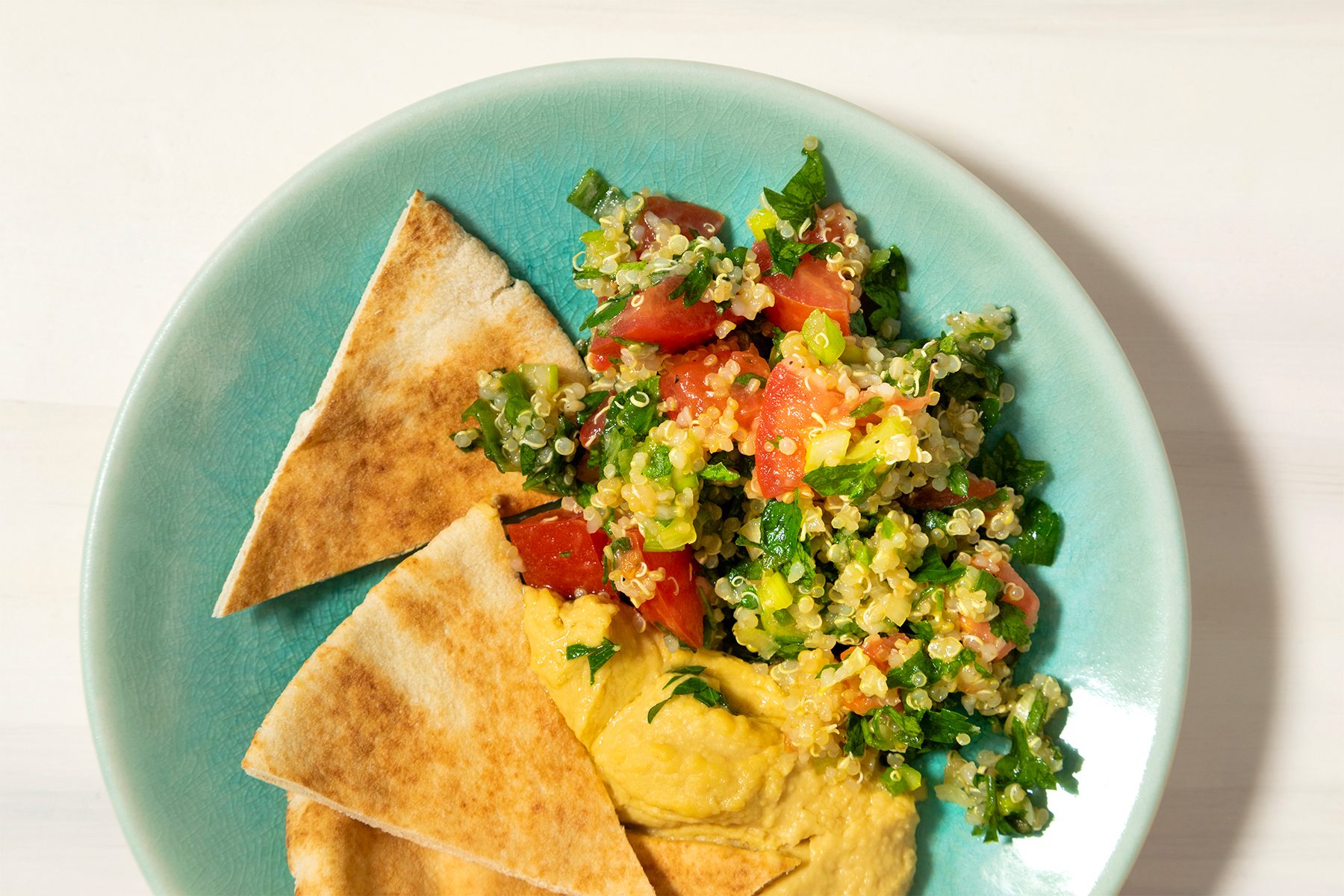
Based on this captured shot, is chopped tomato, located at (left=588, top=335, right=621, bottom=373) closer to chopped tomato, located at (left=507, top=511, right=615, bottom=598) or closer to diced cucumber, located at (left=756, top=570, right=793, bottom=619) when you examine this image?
chopped tomato, located at (left=507, top=511, right=615, bottom=598)

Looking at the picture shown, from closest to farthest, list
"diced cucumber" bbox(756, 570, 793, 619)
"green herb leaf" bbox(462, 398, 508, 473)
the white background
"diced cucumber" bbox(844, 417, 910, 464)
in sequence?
"diced cucumber" bbox(844, 417, 910, 464), "diced cucumber" bbox(756, 570, 793, 619), "green herb leaf" bbox(462, 398, 508, 473), the white background

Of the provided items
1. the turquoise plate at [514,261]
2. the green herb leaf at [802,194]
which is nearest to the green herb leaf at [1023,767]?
the turquoise plate at [514,261]

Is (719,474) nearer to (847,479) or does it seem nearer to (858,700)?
(847,479)

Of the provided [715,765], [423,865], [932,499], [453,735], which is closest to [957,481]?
[932,499]

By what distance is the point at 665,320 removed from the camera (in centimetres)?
187

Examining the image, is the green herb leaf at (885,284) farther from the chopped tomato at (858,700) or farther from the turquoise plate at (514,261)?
the chopped tomato at (858,700)

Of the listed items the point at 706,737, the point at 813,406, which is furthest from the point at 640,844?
the point at 813,406

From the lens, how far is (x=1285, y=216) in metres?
2.49

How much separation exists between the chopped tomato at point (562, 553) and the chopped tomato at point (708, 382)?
37cm

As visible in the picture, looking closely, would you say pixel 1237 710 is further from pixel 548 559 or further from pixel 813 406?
pixel 548 559

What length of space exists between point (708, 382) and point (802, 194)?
52 centimetres

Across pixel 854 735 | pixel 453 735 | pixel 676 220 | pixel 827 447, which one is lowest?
pixel 453 735

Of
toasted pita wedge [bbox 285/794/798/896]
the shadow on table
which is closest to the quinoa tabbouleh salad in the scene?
toasted pita wedge [bbox 285/794/798/896]

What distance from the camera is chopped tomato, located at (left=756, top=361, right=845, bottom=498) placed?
1734 millimetres
